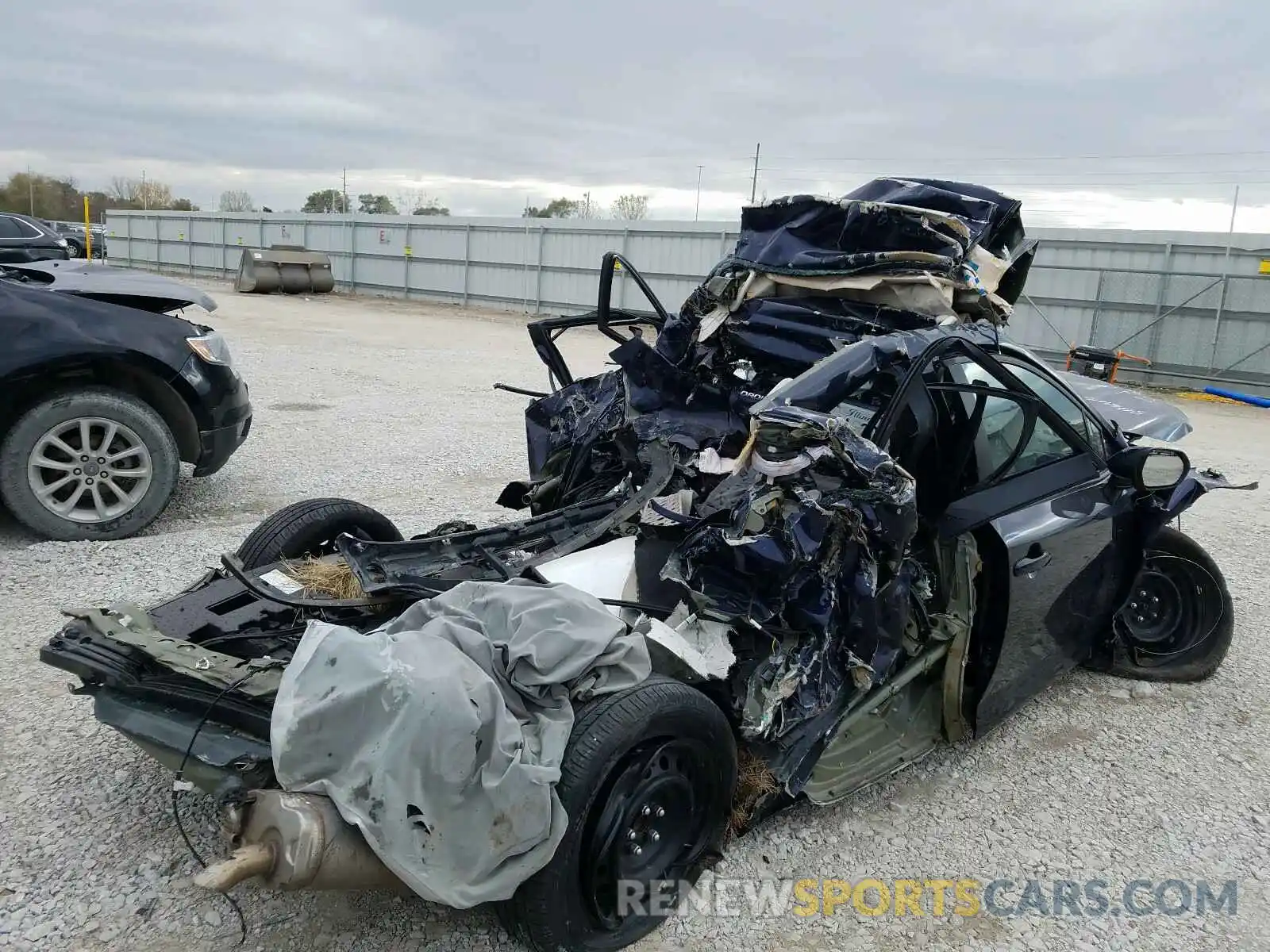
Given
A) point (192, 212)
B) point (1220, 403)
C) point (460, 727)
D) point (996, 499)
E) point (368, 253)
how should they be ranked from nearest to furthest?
1. point (460, 727)
2. point (996, 499)
3. point (1220, 403)
4. point (368, 253)
5. point (192, 212)

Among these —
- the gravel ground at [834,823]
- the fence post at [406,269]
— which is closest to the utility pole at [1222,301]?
the gravel ground at [834,823]

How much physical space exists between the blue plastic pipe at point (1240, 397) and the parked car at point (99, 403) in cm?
1523

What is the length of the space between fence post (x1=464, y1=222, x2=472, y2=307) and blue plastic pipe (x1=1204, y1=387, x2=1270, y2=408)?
61.6ft

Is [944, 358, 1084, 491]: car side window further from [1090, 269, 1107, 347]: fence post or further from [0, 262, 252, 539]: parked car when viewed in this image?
[1090, 269, 1107, 347]: fence post

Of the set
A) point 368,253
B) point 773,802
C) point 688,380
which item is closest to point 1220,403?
point 688,380

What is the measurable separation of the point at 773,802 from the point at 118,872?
194 centimetres

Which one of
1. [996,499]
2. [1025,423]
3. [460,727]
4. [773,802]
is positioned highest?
[1025,423]

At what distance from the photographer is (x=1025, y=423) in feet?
10.9

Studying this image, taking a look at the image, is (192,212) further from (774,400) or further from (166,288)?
(774,400)

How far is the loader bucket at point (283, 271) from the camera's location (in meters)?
24.9

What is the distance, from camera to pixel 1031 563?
3.29m

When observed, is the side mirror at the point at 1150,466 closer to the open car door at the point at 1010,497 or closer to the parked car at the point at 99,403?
the open car door at the point at 1010,497

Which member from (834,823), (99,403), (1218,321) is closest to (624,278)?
(1218,321)

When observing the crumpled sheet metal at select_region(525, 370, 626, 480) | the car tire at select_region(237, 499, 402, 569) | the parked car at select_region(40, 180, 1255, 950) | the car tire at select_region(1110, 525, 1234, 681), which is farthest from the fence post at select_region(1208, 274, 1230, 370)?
the car tire at select_region(237, 499, 402, 569)
